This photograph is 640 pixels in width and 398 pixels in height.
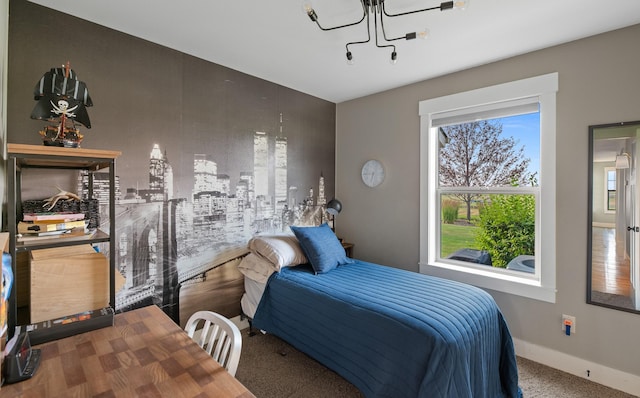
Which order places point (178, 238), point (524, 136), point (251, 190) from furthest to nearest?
1. point (251, 190)
2. point (524, 136)
3. point (178, 238)

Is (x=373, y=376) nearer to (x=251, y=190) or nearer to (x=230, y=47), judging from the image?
(x=251, y=190)

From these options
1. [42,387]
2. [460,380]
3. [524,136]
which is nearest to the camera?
[42,387]

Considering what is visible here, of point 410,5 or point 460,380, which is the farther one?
point 410,5

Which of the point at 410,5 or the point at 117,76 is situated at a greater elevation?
the point at 410,5

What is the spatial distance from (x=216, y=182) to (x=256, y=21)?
1.35 m

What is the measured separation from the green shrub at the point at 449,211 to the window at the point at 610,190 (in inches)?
42.8

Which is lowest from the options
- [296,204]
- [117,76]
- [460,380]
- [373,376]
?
[373,376]

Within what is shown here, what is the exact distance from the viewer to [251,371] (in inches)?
88.8

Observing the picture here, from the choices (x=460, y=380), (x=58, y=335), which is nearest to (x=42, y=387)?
(x=58, y=335)

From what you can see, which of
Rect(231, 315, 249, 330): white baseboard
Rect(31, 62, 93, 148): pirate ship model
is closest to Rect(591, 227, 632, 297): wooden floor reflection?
Rect(231, 315, 249, 330): white baseboard

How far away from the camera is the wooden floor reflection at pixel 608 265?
207 cm

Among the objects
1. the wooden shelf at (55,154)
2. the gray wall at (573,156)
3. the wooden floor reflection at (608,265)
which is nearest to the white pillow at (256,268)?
the wooden shelf at (55,154)

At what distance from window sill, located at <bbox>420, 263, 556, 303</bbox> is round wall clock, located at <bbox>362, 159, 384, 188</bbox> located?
104 cm

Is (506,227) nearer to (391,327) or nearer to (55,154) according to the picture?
(391,327)
